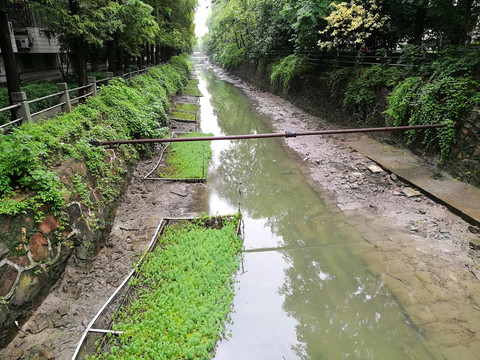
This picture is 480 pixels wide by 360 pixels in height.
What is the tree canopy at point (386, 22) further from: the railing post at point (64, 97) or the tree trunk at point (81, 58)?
the railing post at point (64, 97)

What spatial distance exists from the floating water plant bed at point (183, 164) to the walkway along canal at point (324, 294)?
111cm

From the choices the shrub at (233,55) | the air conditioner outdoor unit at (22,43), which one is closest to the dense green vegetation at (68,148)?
the air conditioner outdoor unit at (22,43)

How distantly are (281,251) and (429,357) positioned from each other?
125 inches

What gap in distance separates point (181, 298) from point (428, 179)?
7601 millimetres

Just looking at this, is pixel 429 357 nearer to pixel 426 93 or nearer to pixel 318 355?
pixel 318 355

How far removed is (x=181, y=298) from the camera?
15.7ft

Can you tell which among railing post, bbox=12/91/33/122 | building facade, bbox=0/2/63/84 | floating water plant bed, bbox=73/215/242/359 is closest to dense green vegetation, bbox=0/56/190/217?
railing post, bbox=12/91/33/122

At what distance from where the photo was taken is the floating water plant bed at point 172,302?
4.02 meters

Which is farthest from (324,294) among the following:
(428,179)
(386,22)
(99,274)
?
(386,22)

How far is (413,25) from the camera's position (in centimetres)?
1362

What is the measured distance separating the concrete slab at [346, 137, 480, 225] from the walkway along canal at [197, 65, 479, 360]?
1719mm

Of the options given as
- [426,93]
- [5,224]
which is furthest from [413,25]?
[5,224]

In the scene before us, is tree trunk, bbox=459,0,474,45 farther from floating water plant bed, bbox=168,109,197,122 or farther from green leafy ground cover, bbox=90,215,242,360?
floating water plant bed, bbox=168,109,197,122

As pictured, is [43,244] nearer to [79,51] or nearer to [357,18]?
[79,51]
